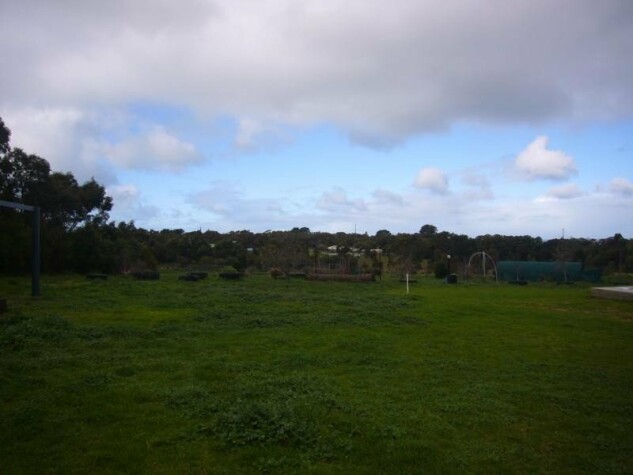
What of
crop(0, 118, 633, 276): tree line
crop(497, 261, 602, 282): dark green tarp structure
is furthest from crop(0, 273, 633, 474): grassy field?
crop(497, 261, 602, 282): dark green tarp structure

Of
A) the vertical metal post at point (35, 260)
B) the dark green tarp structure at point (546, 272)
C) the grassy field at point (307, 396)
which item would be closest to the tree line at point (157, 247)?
the dark green tarp structure at point (546, 272)

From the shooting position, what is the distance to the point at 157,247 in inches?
1629

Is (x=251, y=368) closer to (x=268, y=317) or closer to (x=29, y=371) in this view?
(x=29, y=371)

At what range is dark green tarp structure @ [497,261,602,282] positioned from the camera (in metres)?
30.6

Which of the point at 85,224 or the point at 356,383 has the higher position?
the point at 85,224

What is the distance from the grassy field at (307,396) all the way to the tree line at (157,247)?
1806 centimetres

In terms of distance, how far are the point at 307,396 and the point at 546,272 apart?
29904 millimetres

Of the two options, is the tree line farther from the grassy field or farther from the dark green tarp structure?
the grassy field

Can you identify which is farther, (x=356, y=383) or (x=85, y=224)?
(x=85, y=224)

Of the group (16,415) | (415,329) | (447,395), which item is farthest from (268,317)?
(16,415)

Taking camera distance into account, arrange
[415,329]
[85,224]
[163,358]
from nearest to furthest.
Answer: [163,358], [415,329], [85,224]

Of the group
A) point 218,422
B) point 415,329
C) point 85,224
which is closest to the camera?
point 218,422

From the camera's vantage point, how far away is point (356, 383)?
645 centimetres

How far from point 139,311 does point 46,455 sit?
8.84 metres
